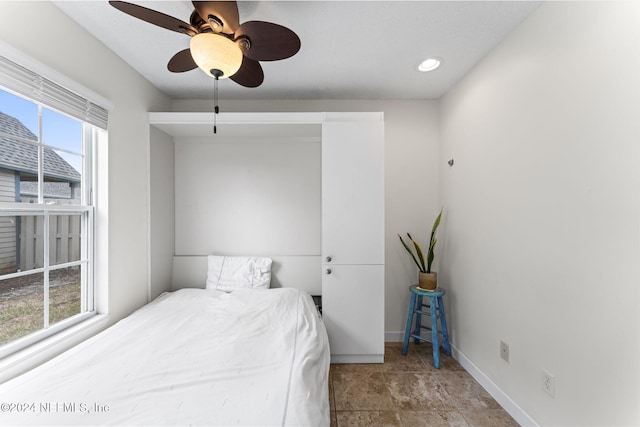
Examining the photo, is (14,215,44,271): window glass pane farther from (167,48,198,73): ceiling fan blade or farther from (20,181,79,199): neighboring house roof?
(167,48,198,73): ceiling fan blade

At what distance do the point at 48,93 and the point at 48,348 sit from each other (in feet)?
4.56

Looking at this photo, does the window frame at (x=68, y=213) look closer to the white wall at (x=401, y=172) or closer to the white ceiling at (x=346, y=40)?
the white ceiling at (x=346, y=40)

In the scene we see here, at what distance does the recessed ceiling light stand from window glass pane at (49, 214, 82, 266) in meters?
2.75

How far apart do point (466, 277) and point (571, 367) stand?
887mm

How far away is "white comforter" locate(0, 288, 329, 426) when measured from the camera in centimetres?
95

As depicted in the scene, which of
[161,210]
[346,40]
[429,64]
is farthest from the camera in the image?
[161,210]

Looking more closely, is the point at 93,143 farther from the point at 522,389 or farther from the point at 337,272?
the point at 522,389

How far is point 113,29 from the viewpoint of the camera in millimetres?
1579

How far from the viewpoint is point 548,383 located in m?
1.38

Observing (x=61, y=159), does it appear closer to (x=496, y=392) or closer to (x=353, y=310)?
(x=353, y=310)

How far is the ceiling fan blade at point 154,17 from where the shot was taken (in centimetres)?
104

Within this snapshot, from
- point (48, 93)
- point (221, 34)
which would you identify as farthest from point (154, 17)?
point (48, 93)

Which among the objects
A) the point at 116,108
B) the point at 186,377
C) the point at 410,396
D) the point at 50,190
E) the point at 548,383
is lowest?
the point at 410,396

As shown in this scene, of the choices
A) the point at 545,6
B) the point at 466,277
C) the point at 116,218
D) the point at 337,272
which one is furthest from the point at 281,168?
the point at 545,6
